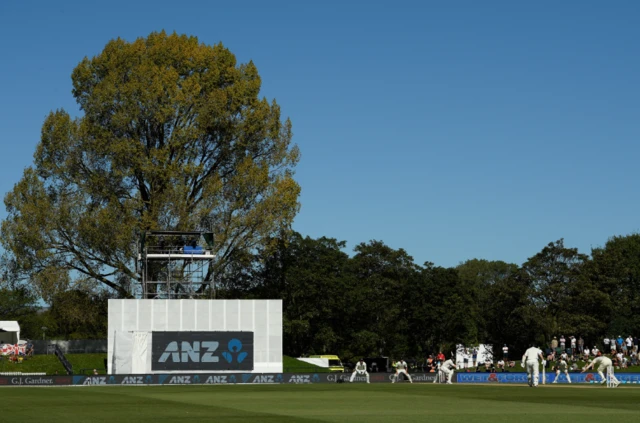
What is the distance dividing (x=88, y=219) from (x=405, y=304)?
4949 cm

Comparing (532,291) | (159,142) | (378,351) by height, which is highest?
(159,142)

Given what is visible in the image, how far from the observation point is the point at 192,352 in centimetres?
5775

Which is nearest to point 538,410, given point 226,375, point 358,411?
point 358,411

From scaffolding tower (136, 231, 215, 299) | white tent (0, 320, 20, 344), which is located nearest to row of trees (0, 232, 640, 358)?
white tent (0, 320, 20, 344)

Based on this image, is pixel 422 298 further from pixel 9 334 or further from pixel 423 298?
pixel 9 334

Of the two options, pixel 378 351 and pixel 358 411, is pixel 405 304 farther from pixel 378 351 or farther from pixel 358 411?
pixel 358 411

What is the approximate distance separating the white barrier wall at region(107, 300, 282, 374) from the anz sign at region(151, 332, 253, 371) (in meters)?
0.10

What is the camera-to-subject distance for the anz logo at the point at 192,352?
5738cm

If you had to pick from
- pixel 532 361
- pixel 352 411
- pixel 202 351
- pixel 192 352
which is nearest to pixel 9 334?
pixel 192 352

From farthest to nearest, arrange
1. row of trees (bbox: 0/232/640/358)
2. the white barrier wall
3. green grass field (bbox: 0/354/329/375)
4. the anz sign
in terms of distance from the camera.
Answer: row of trees (bbox: 0/232/640/358)
green grass field (bbox: 0/354/329/375)
the anz sign
the white barrier wall

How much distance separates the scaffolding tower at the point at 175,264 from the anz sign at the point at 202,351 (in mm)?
4962

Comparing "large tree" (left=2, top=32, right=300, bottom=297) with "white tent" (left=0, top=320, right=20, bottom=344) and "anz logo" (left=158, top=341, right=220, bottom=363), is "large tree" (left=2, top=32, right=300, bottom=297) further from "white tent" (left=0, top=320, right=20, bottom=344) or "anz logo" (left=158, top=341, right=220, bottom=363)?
"white tent" (left=0, top=320, right=20, bottom=344)

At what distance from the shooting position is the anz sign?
57312mm

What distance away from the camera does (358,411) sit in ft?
69.5
